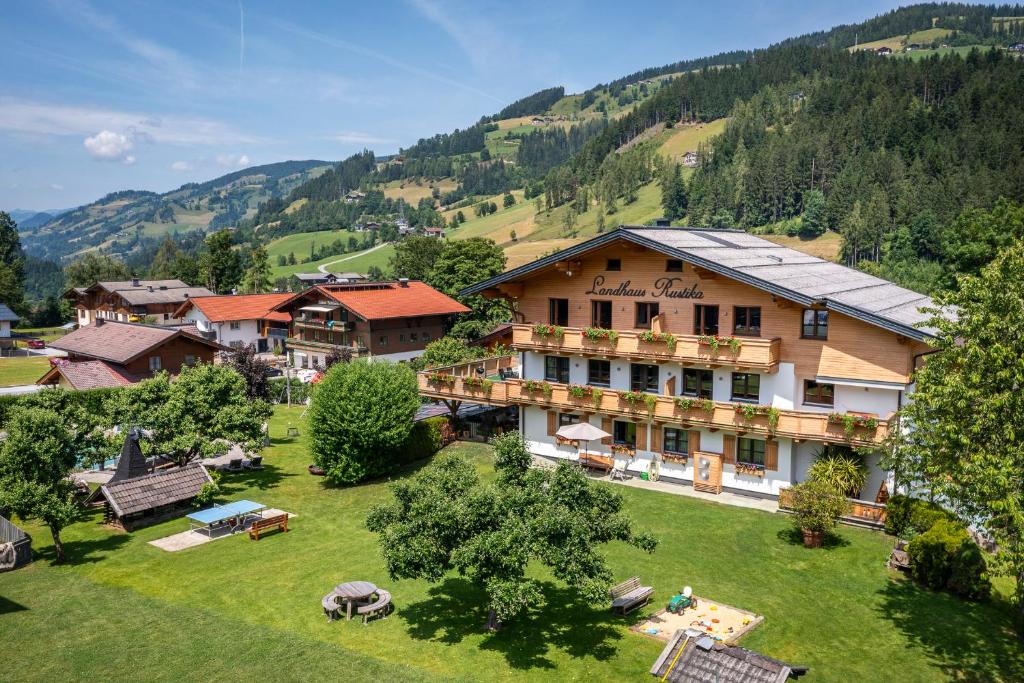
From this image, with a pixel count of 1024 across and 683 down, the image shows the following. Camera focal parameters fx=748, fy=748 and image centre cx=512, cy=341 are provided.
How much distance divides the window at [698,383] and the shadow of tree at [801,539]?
773 centimetres

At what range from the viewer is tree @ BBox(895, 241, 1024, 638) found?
16.1 m

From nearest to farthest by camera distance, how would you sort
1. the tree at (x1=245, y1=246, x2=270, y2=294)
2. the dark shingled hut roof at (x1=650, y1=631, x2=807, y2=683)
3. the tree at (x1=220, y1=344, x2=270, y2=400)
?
the dark shingled hut roof at (x1=650, y1=631, x2=807, y2=683) → the tree at (x1=220, y1=344, x2=270, y2=400) → the tree at (x1=245, y1=246, x2=270, y2=294)

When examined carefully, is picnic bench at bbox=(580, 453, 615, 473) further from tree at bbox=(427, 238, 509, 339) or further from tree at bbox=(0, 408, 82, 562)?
tree at bbox=(427, 238, 509, 339)

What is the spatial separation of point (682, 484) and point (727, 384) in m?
4.87

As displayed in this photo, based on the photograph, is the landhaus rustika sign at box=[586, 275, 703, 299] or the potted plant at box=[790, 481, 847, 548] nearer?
the potted plant at box=[790, 481, 847, 548]

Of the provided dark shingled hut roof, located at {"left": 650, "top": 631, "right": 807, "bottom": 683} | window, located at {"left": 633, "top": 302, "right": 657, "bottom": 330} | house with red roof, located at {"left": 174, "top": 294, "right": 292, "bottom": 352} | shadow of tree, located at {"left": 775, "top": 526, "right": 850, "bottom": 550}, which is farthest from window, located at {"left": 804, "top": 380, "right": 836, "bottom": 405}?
house with red roof, located at {"left": 174, "top": 294, "right": 292, "bottom": 352}

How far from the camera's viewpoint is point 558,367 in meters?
38.2

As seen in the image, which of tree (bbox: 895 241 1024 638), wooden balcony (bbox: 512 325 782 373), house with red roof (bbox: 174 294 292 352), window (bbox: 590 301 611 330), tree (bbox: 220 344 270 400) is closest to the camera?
tree (bbox: 895 241 1024 638)

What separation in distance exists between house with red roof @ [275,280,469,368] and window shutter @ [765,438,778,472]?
42.4m

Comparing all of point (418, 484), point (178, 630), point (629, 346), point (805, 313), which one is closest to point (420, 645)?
point (418, 484)

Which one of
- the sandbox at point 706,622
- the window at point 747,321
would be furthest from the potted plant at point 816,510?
the window at point 747,321

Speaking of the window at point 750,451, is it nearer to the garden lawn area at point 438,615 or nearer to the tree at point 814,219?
the garden lawn area at point 438,615

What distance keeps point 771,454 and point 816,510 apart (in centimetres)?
594

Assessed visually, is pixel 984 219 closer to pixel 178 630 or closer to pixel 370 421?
pixel 370 421
